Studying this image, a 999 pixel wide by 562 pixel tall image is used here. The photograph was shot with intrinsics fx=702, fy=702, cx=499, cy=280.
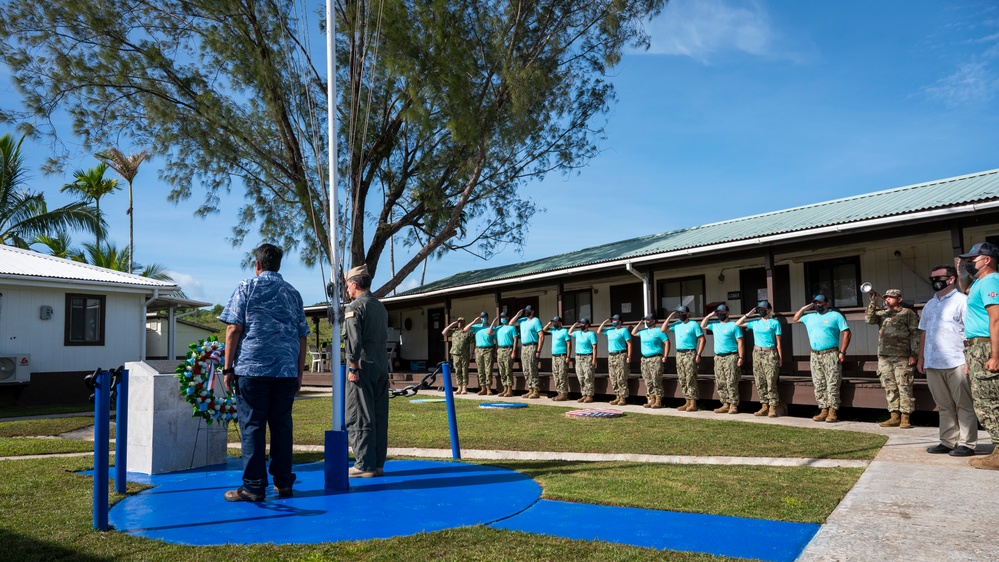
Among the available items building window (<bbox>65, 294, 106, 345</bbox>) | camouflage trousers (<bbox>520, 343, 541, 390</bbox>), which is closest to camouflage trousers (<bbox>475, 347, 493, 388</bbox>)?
camouflage trousers (<bbox>520, 343, 541, 390</bbox>)

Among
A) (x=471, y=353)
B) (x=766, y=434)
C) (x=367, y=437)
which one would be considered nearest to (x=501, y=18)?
(x=471, y=353)

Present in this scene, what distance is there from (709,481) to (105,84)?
19.4 m

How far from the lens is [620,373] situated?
1387 cm

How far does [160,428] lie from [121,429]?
4.87 feet

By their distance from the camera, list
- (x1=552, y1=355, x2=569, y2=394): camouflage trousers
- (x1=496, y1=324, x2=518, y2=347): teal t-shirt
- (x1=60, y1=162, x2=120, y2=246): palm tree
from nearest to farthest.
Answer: (x1=552, y1=355, x2=569, y2=394): camouflage trousers → (x1=496, y1=324, x2=518, y2=347): teal t-shirt → (x1=60, y1=162, x2=120, y2=246): palm tree

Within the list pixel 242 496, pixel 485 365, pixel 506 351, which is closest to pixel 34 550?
pixel 242 496

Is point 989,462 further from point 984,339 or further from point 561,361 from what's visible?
point 561,361

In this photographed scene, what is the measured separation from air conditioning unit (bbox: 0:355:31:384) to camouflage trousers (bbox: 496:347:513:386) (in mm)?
10891

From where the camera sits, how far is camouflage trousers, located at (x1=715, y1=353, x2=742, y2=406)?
11820mm

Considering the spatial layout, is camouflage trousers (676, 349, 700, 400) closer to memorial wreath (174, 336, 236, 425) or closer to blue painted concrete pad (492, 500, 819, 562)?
blue painted concrete pad (492, 500, 819, 562)

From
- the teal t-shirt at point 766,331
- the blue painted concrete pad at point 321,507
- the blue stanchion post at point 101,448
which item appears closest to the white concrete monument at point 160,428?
the blue painted concrete pad at point 321,507

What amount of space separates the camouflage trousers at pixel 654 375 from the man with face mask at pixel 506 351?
389cm

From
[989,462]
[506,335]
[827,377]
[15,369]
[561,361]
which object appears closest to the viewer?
[989,462]

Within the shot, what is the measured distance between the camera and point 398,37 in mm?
18609
